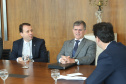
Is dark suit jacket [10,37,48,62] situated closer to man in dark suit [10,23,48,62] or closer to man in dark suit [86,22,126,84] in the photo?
man in dark suit [10,23,48,62]

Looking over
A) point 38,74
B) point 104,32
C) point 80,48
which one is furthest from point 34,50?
point 104,32

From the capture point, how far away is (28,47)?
14.3 feet

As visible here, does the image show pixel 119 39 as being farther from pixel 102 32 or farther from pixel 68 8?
pixel 102 32

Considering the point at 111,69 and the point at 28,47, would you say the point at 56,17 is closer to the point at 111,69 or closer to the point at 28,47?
the point at 28,47

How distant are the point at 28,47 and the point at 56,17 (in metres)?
2.50

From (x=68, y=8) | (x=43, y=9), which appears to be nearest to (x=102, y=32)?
(x=68, y=8)

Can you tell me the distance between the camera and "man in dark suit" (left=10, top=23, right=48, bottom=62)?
14.0 feet

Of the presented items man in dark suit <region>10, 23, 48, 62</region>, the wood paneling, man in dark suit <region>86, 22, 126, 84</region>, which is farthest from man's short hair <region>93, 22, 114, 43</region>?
the wood paneling

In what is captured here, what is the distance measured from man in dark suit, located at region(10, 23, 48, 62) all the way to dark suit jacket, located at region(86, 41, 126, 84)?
7.28 feet

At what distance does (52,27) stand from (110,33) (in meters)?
4.47

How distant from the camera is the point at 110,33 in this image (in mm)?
2320

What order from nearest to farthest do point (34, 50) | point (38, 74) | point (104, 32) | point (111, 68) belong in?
point (111, 68) → point (104, 32) → point (38, 74) → point (34, 50)

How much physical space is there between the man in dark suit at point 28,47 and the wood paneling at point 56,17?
2.29 meters

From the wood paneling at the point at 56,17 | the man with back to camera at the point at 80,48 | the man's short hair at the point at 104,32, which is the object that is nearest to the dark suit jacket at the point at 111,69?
the man's short hair at the point at 104,32
